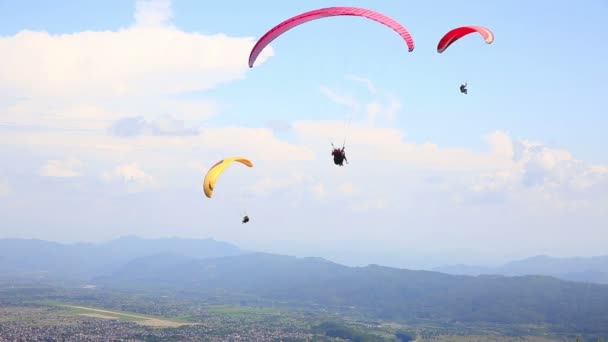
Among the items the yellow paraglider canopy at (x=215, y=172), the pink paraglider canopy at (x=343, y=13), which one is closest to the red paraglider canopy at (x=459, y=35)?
the pink paraglider canopy at (x=343, y=13)

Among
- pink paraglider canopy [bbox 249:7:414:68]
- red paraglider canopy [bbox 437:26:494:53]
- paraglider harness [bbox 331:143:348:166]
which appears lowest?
paraglider harness [bbox 331:143:348:166]

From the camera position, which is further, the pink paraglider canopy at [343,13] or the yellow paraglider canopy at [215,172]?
the yellow paraglider canopy at [215,172]

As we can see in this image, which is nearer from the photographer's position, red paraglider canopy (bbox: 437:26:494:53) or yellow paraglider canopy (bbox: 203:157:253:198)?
red paraglider canopy (bbox: 437:26:494:53)

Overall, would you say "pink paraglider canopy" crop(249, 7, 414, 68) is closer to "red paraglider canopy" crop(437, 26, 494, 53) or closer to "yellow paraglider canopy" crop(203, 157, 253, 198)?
"red paraglider canopy" crop(437, 26, 494, 53)

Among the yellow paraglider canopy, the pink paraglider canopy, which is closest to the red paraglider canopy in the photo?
the pink paraglider canopy

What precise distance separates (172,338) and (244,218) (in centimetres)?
17025

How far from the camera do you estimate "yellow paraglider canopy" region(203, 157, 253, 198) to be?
118 ft

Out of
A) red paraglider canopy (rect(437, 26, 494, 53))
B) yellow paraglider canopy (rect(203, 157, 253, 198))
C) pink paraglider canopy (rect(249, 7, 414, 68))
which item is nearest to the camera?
pink paraglider canopy (rect(249, 7, 414, 68))

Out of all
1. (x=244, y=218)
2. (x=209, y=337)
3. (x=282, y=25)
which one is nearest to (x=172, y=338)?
(x=209, y=337)

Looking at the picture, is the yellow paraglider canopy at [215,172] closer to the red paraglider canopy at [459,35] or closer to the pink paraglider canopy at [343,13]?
the pink paraglider canopy at [343,13]

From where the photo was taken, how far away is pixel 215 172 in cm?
3766

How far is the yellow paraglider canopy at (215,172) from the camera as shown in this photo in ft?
118

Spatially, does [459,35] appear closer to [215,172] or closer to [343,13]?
[343,13]

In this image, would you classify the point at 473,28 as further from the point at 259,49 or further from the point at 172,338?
the point at 172,338
